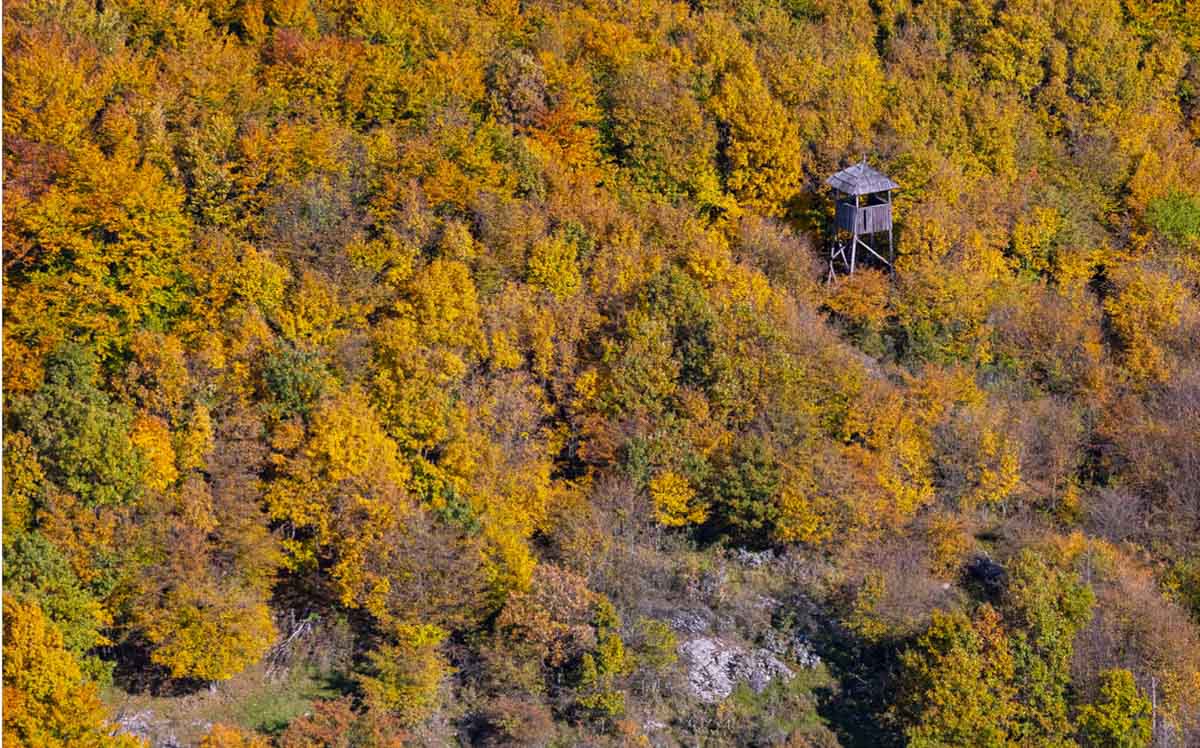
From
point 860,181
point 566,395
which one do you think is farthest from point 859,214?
point 566,395

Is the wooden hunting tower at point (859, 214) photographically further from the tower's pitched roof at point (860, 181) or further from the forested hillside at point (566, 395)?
Result: the forested hillside at point (566, 395)

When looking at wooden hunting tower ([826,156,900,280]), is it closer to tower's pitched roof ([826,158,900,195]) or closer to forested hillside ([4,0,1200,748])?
tower's pitched roof ([826,158,900,195])

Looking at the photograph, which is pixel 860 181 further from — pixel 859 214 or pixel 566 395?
pixel 566 395

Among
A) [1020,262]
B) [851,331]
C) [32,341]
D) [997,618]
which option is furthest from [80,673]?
[1020,262]

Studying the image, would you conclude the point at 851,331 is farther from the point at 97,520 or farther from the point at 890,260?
the point at 97,520

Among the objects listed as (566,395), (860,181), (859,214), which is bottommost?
(566,395)

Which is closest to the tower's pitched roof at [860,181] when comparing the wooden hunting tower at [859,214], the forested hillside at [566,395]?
the wooden hunting tower at [859,214]
